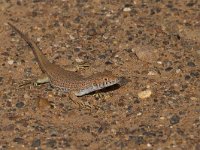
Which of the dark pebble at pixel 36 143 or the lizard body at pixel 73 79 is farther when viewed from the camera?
the lizard body at pixel 73 79

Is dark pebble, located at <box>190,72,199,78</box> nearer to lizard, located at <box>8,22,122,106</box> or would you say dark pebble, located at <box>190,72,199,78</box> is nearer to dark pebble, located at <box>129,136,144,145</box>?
lizard, located at <box>8,22,122,106</box>

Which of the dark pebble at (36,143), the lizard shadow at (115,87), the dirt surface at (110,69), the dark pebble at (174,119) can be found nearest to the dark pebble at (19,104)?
the dirt surface at (110,69)

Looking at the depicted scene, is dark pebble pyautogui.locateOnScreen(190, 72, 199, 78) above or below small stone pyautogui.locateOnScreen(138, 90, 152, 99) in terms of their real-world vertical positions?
above

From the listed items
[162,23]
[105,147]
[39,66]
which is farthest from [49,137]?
[162,23]

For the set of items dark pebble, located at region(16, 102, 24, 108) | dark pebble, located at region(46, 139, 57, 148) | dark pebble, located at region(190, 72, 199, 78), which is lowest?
dark pebble, located at region(46, 139, 57, 148)

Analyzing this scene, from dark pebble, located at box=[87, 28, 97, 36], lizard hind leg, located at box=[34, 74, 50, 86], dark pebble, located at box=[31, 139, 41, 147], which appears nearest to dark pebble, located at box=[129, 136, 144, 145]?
dark pebble, located at box=[31, 139, 41, 147]

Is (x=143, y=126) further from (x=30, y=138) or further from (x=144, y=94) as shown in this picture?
(x=30, y=138)

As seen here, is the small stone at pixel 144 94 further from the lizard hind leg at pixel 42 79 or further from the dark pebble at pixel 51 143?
the dark pebble at pixel 51 143
